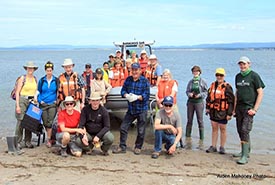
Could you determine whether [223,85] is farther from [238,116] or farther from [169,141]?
[169,141]

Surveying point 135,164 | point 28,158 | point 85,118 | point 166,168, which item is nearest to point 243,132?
point 166,168

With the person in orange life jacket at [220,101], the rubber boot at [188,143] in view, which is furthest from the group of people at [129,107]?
the rubber boot at [188,143]

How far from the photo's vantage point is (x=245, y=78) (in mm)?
5438

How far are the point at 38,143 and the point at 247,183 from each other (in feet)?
12.3

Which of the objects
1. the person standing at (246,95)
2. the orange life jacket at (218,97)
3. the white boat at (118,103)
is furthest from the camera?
the white boat at (118,103)

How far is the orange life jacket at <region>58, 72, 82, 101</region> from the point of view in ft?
20.0

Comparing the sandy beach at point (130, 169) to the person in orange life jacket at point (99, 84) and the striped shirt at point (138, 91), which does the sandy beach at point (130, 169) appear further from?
the person in orange life jacket at point (99, 84)

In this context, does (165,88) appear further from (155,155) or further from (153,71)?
(155,155)

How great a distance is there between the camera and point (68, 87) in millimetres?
6109

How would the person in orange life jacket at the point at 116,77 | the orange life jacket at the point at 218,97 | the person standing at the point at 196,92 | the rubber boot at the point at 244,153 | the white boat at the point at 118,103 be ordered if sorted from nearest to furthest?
the rubber boot at the point at 244,153 < the orange life jacket at the point at 218,97 < the person standing at the point at 196,92 < the white boat at the point at 118,103 < the person in orange life jacket at the point at 116,77

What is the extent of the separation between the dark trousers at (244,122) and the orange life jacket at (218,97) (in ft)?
1.03

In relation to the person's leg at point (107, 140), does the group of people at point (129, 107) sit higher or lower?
higher

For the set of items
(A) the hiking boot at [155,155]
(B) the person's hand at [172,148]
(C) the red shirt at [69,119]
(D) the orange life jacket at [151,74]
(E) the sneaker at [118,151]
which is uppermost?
(D) the orange life jacket at [151,74]

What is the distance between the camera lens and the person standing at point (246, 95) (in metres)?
5.38
